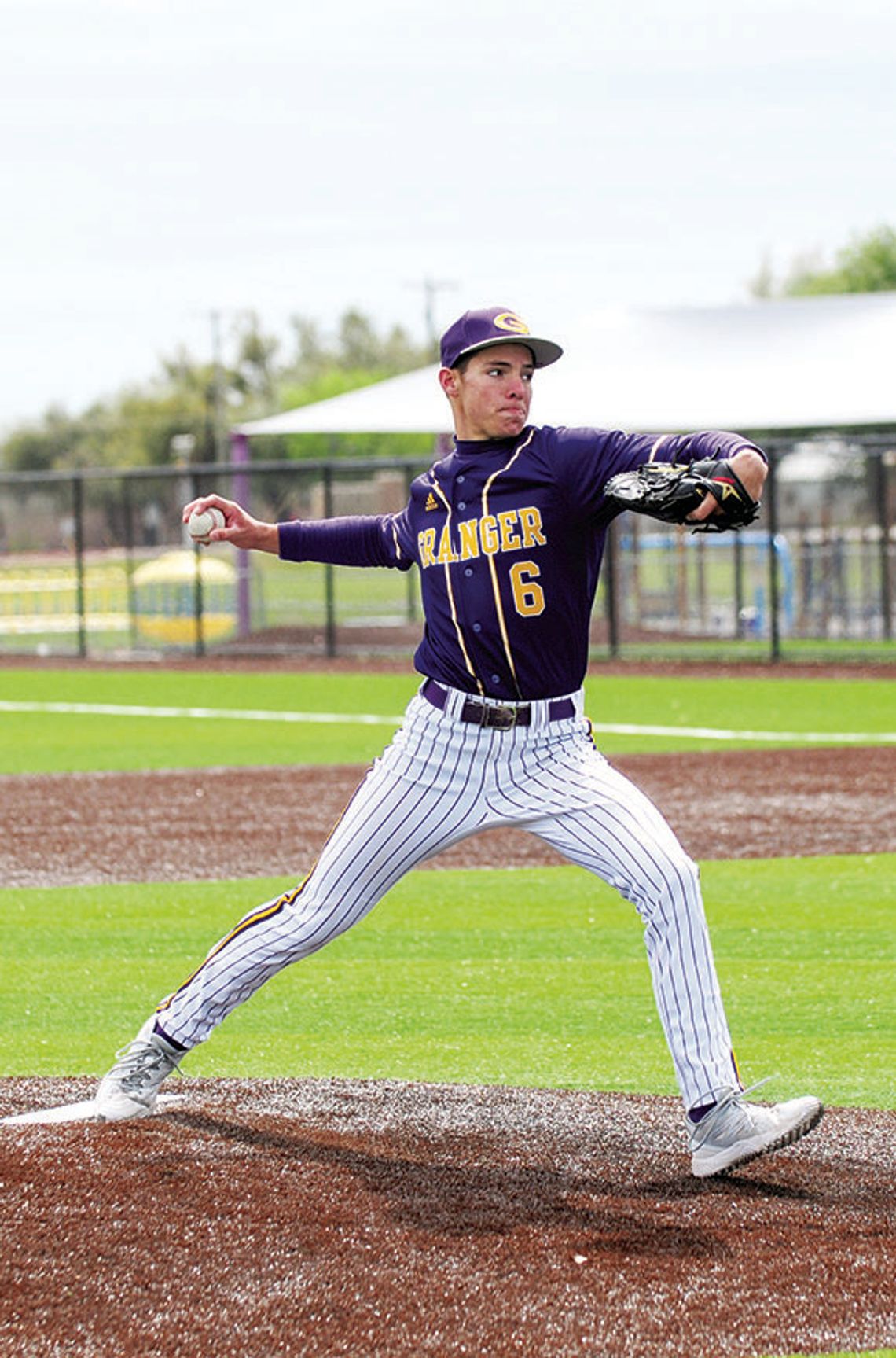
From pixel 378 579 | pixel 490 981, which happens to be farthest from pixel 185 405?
pixel 490 981

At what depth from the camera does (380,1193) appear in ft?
15.1

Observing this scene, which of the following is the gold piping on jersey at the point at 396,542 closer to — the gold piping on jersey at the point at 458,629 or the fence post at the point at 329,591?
the gold piping on jersey at the point at 458,629

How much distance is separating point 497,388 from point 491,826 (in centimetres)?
111

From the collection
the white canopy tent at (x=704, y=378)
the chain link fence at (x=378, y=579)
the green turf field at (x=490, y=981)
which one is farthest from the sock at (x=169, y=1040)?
the white canopy tent at (x=704, y=378)

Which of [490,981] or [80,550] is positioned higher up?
[80,550]

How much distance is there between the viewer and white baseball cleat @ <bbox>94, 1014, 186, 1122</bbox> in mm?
5207

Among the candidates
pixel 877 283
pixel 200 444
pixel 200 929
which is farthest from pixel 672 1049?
pixel 200 444

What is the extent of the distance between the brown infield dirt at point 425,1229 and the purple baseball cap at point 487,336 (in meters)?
2.00

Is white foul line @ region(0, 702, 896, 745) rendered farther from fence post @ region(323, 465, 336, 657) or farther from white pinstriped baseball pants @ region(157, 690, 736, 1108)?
white pinstriped baseball pants @ region(157, 690, 736, 1108)

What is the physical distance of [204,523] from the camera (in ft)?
17.9

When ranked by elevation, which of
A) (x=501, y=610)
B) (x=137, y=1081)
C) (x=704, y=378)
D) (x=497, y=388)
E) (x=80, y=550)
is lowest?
(x=137, y=1081)

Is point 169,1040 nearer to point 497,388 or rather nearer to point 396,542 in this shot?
point 396,542

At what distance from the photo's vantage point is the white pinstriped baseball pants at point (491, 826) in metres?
4.79

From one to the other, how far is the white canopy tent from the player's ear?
21.0 metres
